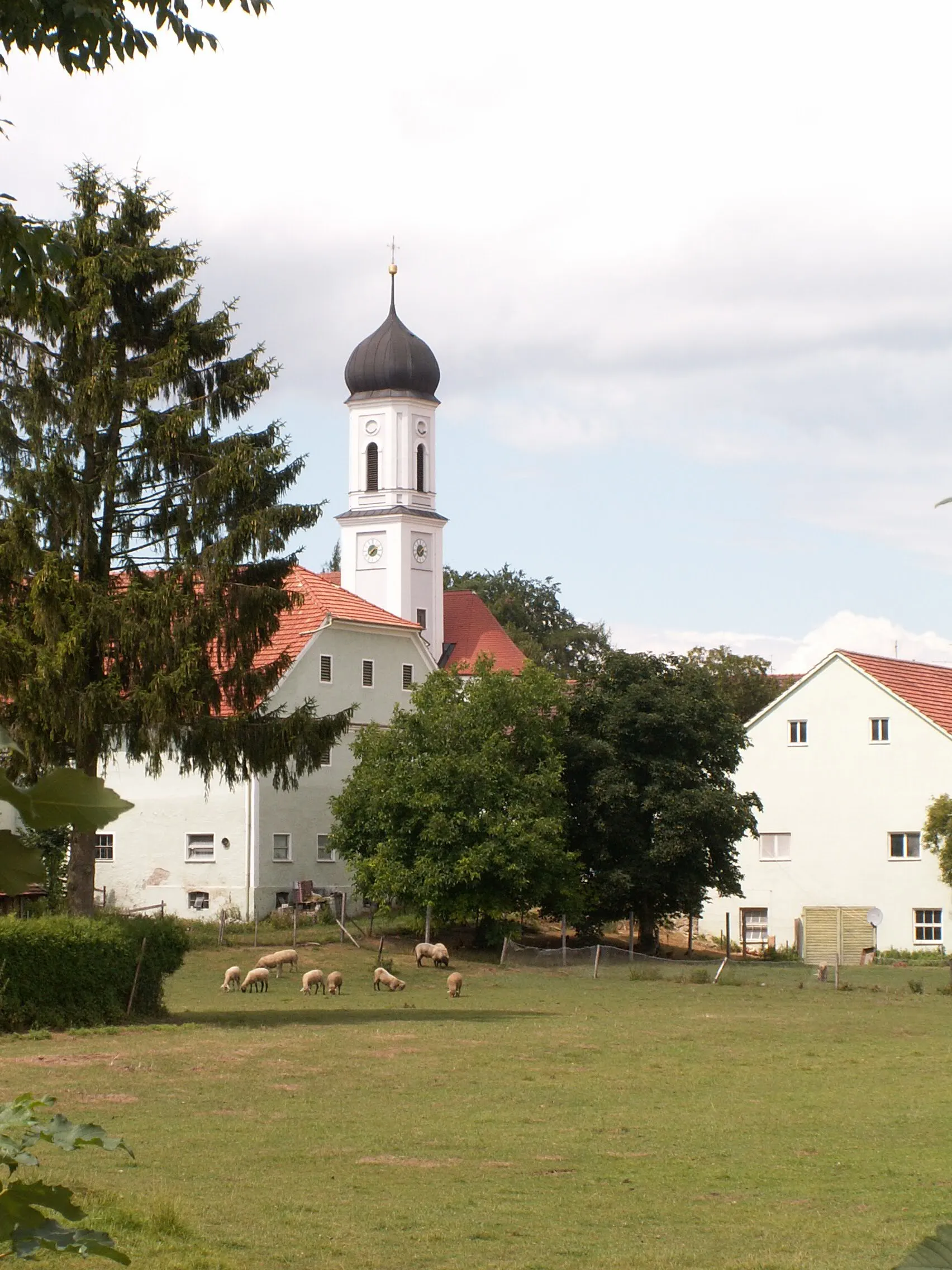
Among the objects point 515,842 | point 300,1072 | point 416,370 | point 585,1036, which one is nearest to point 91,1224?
point 300,1072

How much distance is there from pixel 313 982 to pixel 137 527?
1091cm

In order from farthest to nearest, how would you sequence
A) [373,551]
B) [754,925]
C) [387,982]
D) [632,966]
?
1. [373,551]
2. [754,925]
3. [632,966]
4. [387,982]

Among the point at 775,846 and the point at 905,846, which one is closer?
the point at 905,846

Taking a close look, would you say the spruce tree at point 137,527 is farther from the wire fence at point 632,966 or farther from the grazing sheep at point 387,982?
the wire fence at point 632,966

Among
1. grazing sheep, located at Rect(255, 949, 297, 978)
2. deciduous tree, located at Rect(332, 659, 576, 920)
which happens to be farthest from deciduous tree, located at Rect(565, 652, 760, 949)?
grazing sheep, located at Rect(255, 949, 297, 978)

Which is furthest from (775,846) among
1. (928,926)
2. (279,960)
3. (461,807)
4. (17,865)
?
(17,865)

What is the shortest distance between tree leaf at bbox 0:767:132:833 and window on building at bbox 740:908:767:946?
183 ft

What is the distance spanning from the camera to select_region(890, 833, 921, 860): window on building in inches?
2085

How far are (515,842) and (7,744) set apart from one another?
1657 inches

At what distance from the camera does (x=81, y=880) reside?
28.0 meters

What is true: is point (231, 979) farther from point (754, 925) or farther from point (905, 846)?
point (905, 846)

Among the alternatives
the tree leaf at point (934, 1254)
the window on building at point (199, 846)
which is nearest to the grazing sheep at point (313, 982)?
the window on building at point (199, 846)

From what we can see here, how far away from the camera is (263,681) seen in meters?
29.9

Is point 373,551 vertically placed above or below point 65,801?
above
